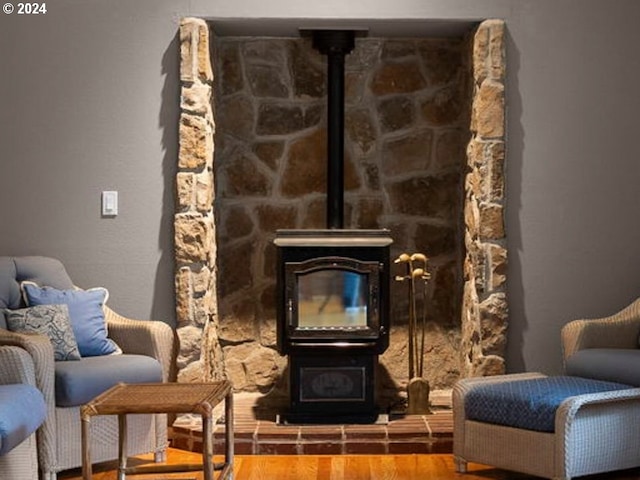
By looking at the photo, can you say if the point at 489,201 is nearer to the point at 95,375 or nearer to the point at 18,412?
the point at 95,375

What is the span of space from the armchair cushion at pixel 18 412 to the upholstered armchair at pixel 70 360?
302 mm

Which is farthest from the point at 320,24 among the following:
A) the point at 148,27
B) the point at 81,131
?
the point at 81,131

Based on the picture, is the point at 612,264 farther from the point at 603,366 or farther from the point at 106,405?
the point at 106,405

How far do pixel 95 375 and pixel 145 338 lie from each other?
49cm

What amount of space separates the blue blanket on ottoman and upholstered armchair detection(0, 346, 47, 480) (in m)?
1.72

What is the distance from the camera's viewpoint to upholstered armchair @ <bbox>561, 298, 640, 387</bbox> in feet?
16.3

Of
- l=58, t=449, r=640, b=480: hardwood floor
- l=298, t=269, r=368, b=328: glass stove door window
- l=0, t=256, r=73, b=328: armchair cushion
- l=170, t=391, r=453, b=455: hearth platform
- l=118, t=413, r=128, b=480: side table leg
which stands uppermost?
l=0, t=256, r=73, b=328: armchair cushion

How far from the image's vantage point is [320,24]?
5590 mm

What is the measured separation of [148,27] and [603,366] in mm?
2575

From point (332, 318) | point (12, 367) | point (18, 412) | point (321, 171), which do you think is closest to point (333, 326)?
point (332, 318)

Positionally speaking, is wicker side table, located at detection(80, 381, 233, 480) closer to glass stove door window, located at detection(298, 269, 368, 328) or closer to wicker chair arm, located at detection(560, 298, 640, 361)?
glass stove door window, located at detection(298, 269, 368, 328)

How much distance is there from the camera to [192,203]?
5.45 meters

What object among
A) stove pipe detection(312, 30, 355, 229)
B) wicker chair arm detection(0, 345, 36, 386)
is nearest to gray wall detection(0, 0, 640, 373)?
stove pipe detection(312, 30, 355, 229)

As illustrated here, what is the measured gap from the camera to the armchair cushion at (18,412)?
3756 millimetres
